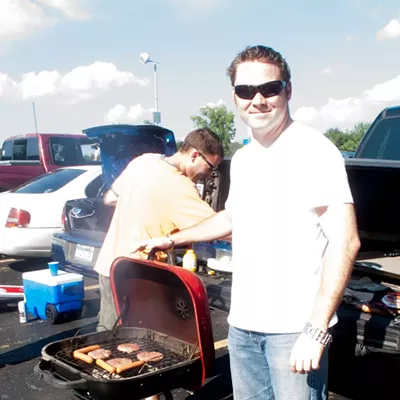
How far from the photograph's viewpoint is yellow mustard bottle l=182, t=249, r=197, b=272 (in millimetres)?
4137

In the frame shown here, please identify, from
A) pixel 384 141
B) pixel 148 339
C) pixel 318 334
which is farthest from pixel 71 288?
pixel 318 334

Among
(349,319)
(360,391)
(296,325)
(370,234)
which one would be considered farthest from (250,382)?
(370,234)

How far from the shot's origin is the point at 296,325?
1979 mm

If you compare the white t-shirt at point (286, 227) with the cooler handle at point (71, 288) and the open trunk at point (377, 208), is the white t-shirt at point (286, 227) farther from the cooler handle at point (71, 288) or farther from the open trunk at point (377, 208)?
the cooler handle at point (71, 288)

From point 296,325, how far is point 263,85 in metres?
0.92

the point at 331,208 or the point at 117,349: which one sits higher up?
the point at 331,208

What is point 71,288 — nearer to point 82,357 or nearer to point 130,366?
point 82,357

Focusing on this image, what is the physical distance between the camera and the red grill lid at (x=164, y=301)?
2.53 metres

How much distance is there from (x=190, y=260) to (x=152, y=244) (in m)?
1.37

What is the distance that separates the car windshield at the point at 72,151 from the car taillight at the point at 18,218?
13.6 feet

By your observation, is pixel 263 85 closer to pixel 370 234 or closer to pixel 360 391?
pixel 360 391

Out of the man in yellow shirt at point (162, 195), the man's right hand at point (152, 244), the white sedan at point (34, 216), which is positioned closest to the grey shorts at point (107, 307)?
the man in yellow shirt at point (162, 195)

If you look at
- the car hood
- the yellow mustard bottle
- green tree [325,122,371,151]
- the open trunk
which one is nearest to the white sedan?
the car hood

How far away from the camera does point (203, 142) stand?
309cm
